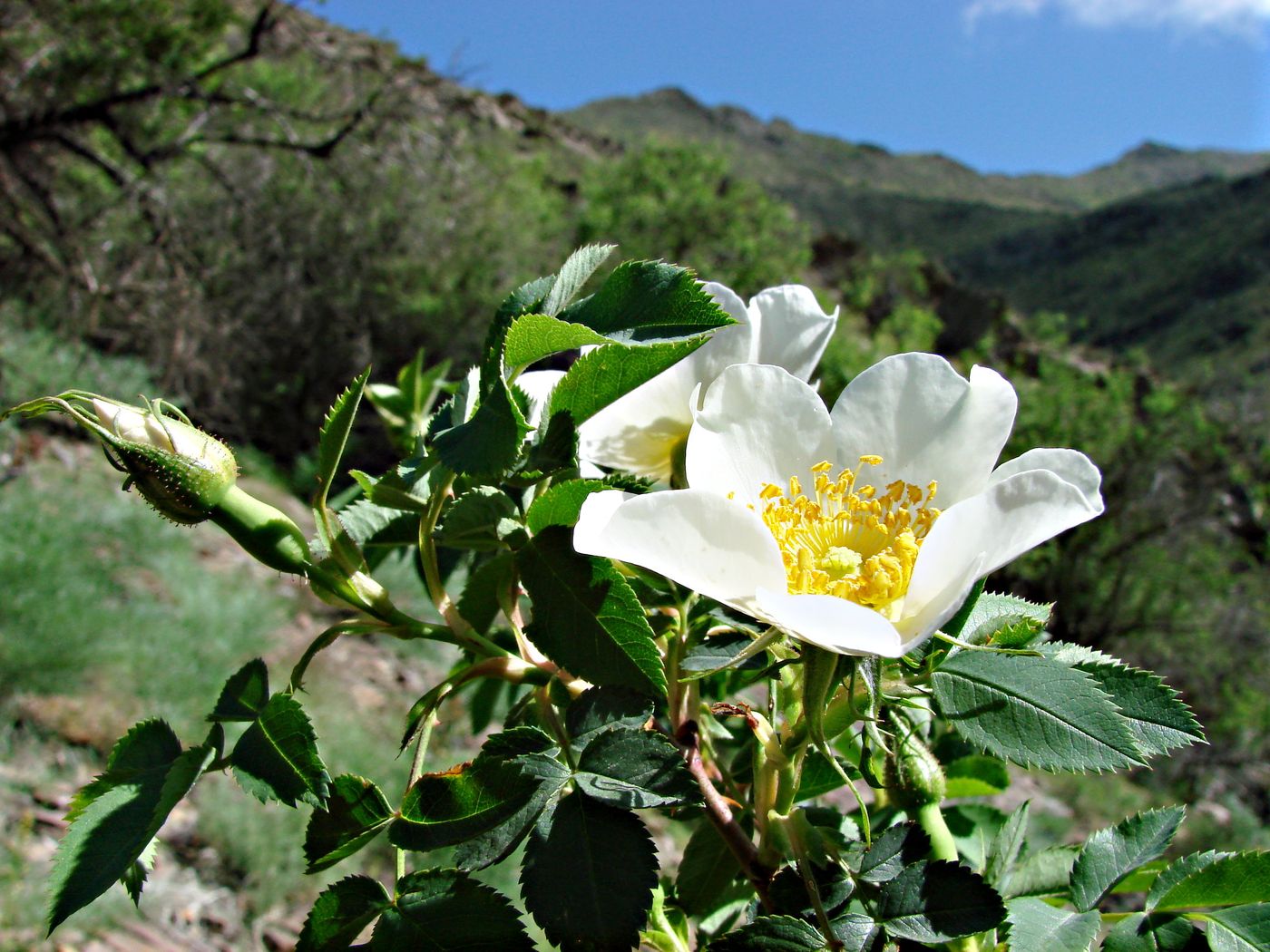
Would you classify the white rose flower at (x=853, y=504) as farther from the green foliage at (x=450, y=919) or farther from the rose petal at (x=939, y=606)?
the green foliage at (x=450, y=919)

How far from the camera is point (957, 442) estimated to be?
1.93 feet

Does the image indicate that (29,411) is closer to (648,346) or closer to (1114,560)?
(648,346)

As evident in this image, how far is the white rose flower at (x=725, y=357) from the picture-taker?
0.65m

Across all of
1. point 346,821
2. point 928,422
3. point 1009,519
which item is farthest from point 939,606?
point 346,821

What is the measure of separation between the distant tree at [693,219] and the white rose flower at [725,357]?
1095cm

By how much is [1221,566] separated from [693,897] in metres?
8.84

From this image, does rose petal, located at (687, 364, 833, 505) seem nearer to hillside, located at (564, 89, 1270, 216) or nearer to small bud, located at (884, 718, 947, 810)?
small bud, located at (884, 718, 947, 810)

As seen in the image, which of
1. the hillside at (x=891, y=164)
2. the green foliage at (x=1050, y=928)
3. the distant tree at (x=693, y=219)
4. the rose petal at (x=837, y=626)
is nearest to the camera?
the rose petal at (x=837, y=626)

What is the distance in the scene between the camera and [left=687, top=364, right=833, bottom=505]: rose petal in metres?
0.58

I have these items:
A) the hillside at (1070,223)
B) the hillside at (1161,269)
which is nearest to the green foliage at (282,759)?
the hillside at (1070,223)

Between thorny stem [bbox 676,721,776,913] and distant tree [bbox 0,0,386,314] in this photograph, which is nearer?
thorny stem [bbox 676,721,776,913]

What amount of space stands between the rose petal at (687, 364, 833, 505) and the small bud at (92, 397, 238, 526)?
30 centimetres

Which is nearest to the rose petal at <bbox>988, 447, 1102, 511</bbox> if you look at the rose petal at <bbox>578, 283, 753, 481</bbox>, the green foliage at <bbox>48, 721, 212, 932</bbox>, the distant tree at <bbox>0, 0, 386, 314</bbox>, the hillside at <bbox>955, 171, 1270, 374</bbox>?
the rose petal at <bbox>578, 283, 753, 481</bbox>

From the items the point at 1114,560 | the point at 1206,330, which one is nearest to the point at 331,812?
the point at 1114,560
